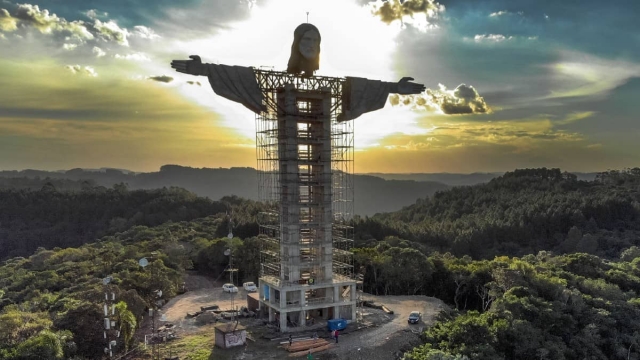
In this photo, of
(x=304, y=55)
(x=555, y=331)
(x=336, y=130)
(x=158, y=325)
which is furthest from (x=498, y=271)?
(x=158, y=325)

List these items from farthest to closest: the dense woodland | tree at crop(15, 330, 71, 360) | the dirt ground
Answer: the dirt ground < the dense woodland < tree at crop(15, 330, 71, 360)

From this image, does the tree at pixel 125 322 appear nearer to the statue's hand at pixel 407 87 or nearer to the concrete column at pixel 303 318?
the concrete column at pixel 303 318

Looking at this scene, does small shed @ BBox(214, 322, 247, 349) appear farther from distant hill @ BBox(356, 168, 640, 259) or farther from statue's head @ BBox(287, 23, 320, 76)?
distant hill @ BBox(356, 168, 640, 259)

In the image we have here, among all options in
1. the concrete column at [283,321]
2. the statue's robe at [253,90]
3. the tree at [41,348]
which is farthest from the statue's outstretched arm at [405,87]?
the tree at [41,348]

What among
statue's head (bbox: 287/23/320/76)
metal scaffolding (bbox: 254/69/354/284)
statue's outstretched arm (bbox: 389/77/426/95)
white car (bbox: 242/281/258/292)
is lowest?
white car (bbox: 242/281/258/292)

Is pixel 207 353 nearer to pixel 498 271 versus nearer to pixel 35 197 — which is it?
pixel 498 271

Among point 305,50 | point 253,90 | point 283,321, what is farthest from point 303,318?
point 305,50

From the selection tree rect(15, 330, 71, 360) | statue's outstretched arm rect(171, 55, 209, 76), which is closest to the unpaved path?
tree rect(15, 330, 71, 360)
